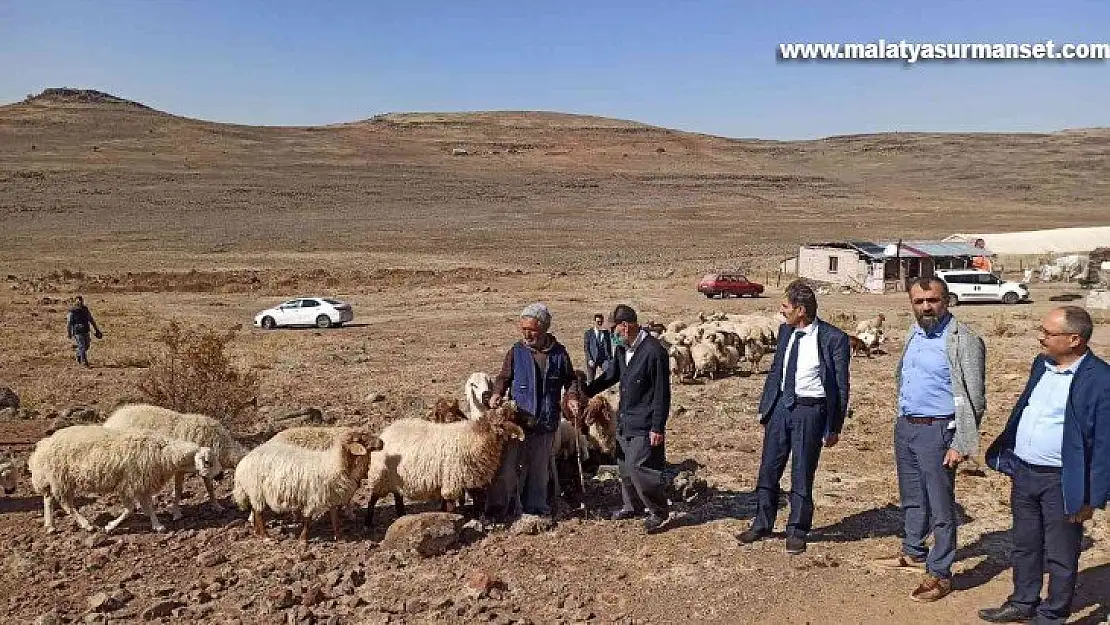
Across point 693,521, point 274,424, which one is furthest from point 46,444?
point 693,521

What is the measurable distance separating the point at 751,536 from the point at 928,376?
198cm

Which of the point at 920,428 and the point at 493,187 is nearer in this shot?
the point at 920,428

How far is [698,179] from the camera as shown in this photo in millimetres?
111250

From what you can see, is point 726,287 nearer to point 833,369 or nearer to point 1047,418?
point 833,369

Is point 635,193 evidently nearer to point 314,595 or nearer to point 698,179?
point 698,179

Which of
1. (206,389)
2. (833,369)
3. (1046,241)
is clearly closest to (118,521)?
(206,389)

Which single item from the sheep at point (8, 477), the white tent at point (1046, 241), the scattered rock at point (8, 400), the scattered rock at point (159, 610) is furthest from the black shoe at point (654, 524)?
the white tent at point (1046, 241)

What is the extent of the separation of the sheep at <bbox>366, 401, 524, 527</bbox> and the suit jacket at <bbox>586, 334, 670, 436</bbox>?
2.97ft

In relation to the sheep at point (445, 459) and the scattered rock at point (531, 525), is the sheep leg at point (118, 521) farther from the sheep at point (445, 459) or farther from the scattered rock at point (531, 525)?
the scattered rock at point (531, 525)

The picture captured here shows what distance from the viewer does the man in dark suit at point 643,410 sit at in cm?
685

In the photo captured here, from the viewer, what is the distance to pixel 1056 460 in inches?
192

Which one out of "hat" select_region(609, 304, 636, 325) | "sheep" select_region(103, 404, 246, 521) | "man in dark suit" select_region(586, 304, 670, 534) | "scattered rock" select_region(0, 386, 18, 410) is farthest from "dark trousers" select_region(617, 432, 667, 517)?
"scattered rock" select_region(0, 386, 18, 410)

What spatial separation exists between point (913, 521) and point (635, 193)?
310ft

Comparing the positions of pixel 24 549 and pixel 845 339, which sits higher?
pixel 845 339
